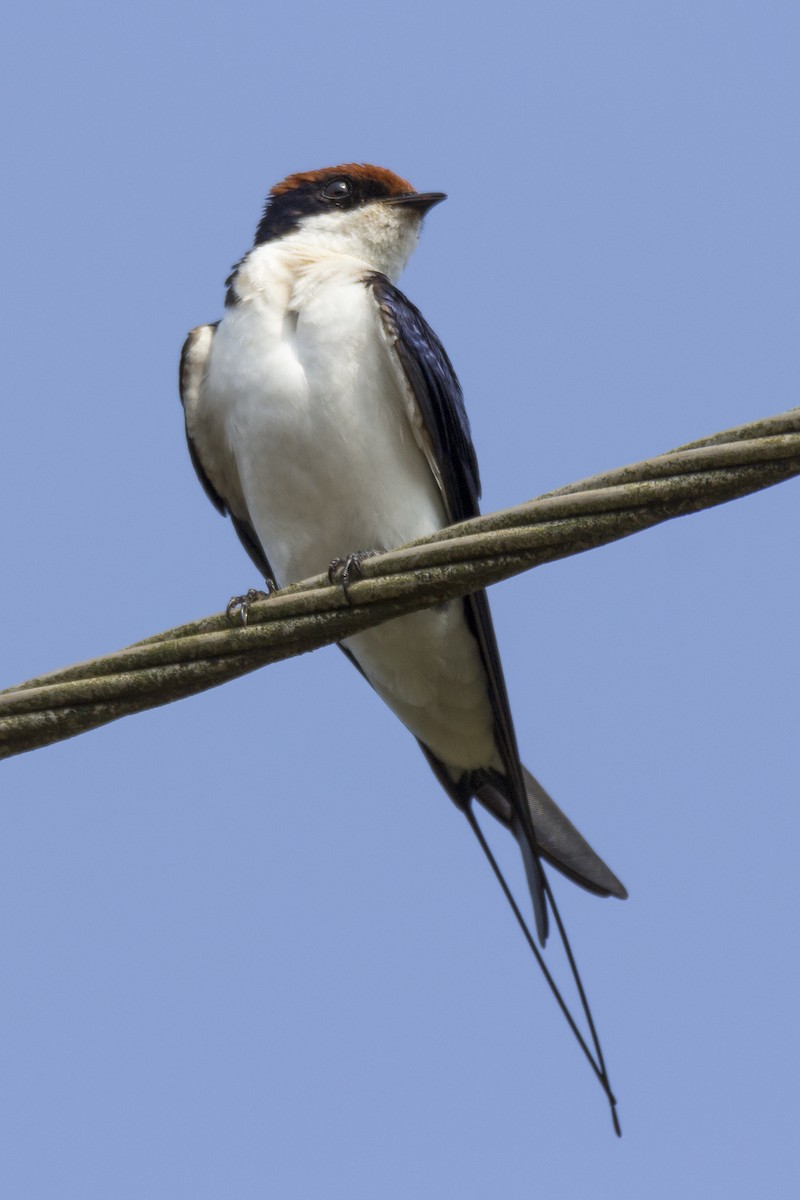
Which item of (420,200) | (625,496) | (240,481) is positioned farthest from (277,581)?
(625,496)

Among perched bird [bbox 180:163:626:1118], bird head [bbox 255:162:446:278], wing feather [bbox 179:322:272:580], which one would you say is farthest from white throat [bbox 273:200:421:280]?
wing feather [bbox 179:322:272:580]

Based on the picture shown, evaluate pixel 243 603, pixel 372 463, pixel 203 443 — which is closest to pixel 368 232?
pixel 203 443

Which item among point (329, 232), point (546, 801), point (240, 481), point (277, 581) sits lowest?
point (546, 801)

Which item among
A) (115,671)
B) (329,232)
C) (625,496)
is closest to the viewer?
(625,496)

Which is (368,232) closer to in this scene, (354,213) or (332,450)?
(354,213)

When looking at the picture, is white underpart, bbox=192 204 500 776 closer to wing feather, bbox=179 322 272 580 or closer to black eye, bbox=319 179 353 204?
wing feather, bbox=179 322 272 580

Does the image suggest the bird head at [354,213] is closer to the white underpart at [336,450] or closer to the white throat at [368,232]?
the white throat at [368,232]

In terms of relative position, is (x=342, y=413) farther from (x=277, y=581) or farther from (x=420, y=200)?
(x=420, y=200)
